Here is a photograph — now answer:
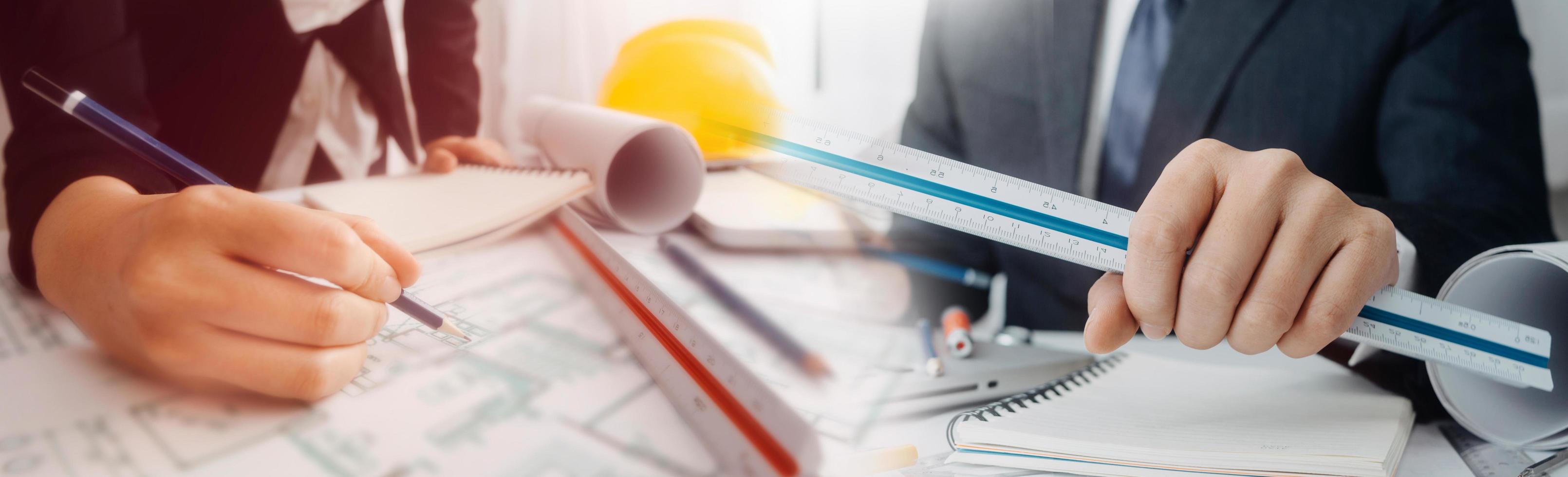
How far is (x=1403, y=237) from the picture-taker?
17.2 inches

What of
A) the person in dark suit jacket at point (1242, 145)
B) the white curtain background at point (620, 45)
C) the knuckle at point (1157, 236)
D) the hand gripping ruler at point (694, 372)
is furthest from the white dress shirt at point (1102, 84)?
the hand gripping ruler at point (694, 372)

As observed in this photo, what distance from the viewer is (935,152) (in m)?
0.65

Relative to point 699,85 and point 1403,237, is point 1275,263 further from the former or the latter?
point 699,85

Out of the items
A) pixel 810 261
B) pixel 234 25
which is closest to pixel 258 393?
pixel 234 25

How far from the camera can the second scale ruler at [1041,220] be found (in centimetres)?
33

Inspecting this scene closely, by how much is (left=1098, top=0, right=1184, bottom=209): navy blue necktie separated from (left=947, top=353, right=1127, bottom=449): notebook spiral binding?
20 centimetres

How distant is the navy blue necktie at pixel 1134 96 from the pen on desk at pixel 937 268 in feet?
0.60

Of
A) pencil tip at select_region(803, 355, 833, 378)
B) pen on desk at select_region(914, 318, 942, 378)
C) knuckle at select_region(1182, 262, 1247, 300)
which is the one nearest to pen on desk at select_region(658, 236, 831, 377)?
pencil tip at select_region(803, 355, 833, 378)

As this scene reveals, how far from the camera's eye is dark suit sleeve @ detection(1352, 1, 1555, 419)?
520 millimetres

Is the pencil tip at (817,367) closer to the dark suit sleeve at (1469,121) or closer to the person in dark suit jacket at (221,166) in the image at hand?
the person in dark suit jacket at (221,166)

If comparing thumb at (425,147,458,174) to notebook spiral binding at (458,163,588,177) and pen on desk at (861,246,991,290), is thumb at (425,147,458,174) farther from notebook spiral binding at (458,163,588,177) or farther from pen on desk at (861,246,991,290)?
pen on desk at (861,246,991,290)

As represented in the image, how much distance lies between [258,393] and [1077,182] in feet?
2.17

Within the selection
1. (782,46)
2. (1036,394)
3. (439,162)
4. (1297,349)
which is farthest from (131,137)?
(1297,349)

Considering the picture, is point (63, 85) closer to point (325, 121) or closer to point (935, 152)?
point (325, 121)
